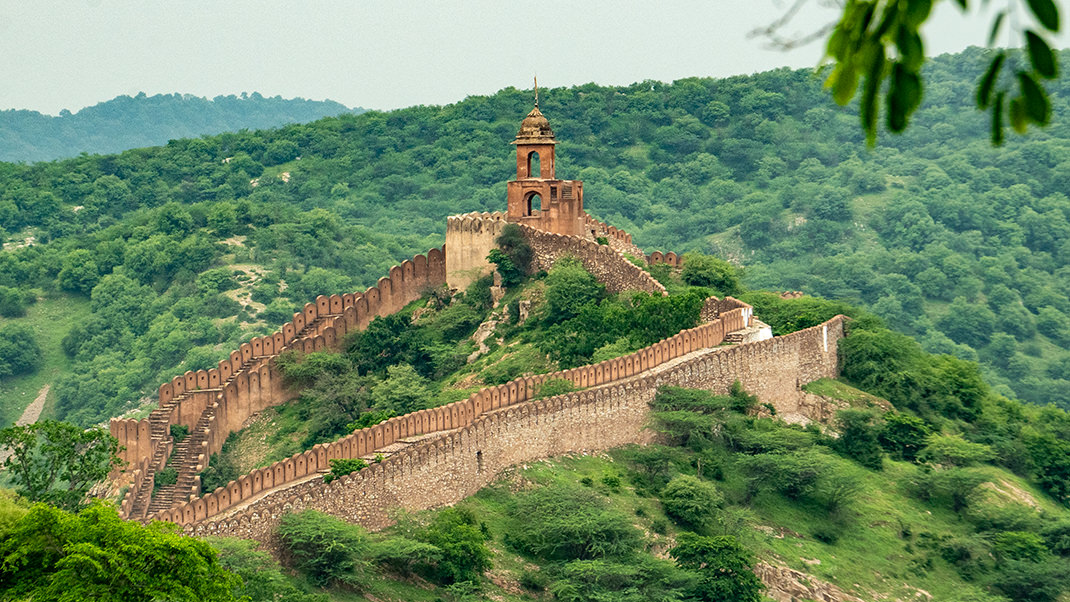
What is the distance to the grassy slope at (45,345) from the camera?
2557 inches

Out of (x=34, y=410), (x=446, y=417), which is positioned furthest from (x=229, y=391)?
(x=34, y=410)

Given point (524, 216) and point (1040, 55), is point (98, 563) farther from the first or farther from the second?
point (524, 216)

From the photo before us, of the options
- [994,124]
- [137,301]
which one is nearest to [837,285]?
[137,301]

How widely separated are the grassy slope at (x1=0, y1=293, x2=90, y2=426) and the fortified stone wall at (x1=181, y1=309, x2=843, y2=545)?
36681mm

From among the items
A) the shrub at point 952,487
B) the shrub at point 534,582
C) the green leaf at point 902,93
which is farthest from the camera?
the shrub at point 952,487

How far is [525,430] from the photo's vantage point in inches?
1193

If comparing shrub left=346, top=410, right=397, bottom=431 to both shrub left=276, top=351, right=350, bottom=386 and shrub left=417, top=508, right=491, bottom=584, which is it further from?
shrub left=276, top=351, right=350, bottom=386

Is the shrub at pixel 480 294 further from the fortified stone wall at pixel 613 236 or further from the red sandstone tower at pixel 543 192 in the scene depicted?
the fortified stone wall at pixel 613 236

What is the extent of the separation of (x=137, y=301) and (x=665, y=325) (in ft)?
128

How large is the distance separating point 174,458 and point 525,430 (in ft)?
35.2

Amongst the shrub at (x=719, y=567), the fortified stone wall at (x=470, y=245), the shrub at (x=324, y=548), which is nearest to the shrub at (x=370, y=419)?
the shrub at (x=324, y=548)

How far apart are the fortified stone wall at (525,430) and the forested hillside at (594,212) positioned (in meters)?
33.8

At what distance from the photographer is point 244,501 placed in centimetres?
2647

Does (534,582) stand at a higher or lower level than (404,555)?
lower
